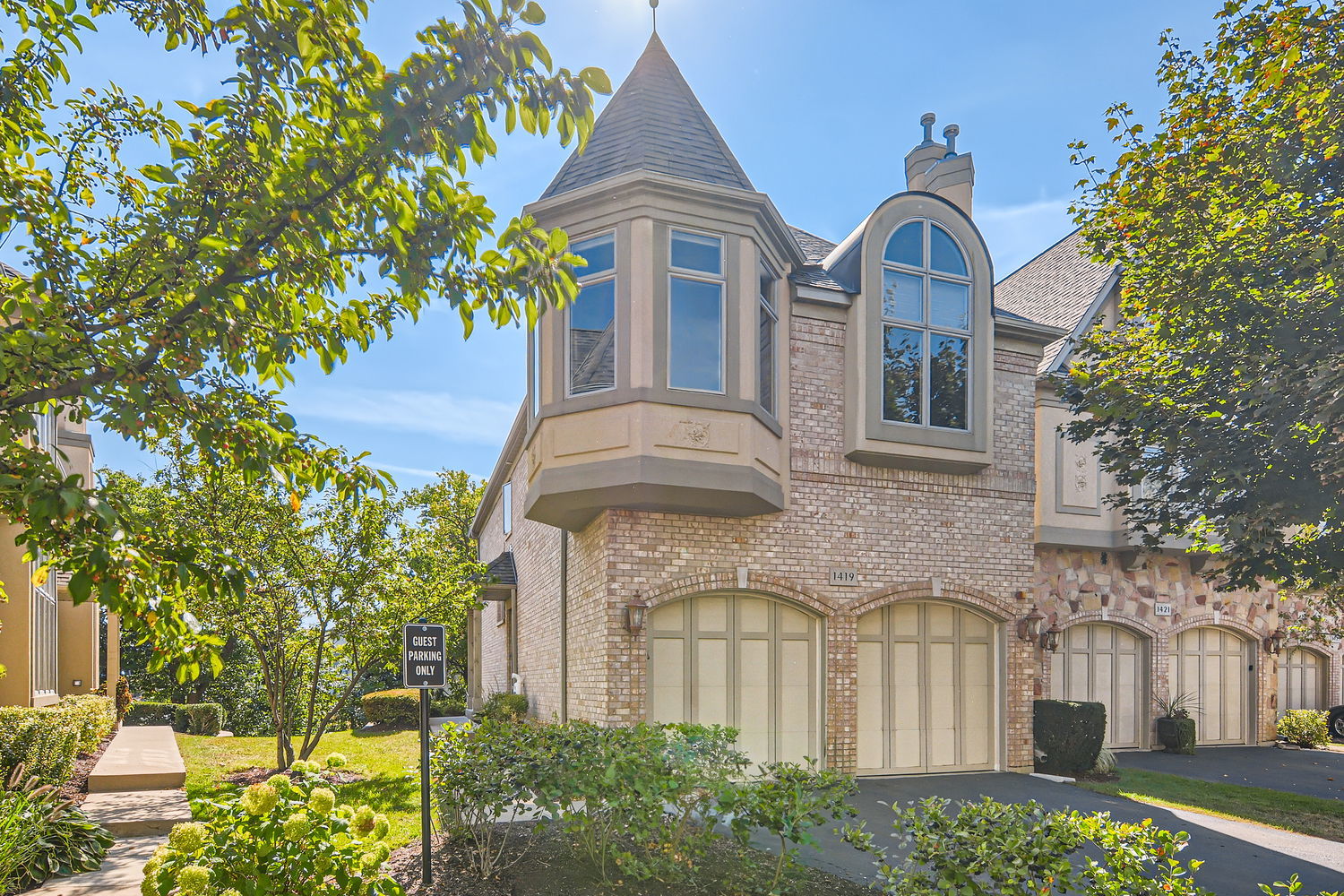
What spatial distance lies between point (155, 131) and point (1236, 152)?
848 cm

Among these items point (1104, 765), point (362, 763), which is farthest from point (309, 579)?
point (1104, 765)

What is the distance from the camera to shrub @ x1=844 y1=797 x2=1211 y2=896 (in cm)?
480

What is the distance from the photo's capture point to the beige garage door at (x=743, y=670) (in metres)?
11.3

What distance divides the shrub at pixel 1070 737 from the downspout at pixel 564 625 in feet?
23.4

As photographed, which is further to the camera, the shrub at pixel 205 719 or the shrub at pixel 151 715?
the shrub at pixel 151 715

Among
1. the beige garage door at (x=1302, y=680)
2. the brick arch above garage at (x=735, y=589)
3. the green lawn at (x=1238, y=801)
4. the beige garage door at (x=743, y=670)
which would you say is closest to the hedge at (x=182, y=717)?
the beige garage door at (x=743, y=670)

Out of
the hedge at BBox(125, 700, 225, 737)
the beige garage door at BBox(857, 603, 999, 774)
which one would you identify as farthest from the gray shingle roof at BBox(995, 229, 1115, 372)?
the hedge at BBox(125, 700, 225, 737)

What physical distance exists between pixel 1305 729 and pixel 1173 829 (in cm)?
1097

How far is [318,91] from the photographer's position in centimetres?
386

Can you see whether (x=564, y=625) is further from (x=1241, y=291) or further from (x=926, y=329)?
(x=1241, y=291)

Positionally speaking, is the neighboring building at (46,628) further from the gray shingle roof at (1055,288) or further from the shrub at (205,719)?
the gray shingle roof at (1055,288)

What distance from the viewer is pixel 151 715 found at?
925 inches

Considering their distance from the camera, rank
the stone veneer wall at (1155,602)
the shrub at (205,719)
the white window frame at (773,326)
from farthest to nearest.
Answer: the shrub at (205,719) → the stone veneer wall at (1155,602) → the white window frame at (773,326)

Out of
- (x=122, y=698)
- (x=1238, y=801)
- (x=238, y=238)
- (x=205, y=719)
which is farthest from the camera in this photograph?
(x=205, y=719)
